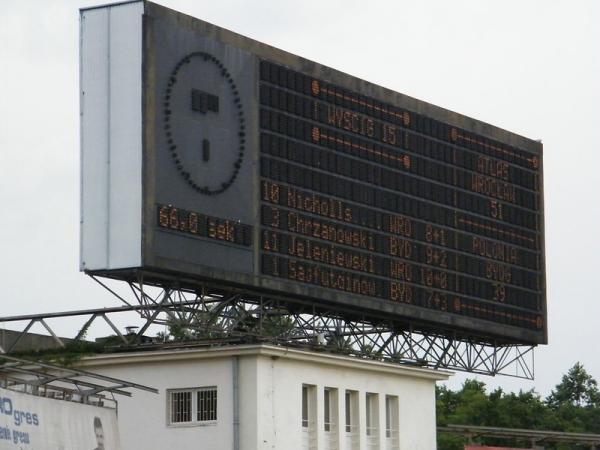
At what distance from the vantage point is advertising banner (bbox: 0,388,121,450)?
3838 centimetres

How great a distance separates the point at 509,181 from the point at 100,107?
57.0 ft

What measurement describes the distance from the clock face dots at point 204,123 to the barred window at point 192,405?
21.6 feet

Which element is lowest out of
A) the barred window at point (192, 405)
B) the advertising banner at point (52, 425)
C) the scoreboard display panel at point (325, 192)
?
the advertising banner at point (52, 425)

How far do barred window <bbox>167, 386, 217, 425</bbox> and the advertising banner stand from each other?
596 centimetres

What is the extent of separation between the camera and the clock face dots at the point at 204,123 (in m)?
45.0

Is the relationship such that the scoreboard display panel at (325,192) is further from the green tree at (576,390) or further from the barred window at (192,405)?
the green tree at (576,390)

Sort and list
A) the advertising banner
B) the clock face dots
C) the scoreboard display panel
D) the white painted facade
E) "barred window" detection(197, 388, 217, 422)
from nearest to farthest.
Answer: the advertising banner → the scoreboard display panel → the clock face dots → the white painted facade → "barred window" detection(197, 388, 217, 422)

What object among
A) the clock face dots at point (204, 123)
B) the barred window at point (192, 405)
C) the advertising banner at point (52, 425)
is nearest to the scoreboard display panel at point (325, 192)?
the clock face dots at point (204, 123)

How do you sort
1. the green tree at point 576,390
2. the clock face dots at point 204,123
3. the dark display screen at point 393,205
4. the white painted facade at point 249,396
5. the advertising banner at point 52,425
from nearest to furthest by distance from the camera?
the advertising banner at point 52,425
the clock face dots at point 204,123
the dark display screen at point 393,205
the white painted facade at point 249,396
the green tree at point 576,390

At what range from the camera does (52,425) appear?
132 feet

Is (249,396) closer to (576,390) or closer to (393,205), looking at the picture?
(393,205)

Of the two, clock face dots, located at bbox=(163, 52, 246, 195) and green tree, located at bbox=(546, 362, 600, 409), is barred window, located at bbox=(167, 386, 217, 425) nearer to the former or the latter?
clock face dots, located at bbox=(163, 52, 246, 195)

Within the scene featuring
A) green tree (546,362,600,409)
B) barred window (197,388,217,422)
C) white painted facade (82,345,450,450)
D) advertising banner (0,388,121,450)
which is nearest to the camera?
advertising banner (0,388,121,450)

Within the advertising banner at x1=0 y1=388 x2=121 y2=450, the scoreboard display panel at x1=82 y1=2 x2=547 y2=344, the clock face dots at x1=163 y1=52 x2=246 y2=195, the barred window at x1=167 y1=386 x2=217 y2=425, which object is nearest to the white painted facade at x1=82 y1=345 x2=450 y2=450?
the barred window at x1=167 y1=386 x2=217 y2=425
